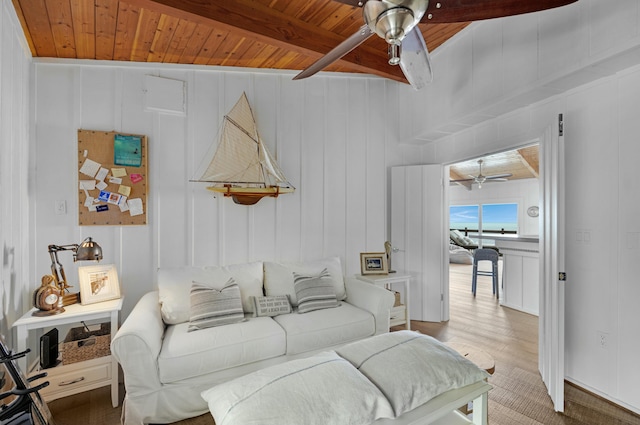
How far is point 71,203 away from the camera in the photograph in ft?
8.34

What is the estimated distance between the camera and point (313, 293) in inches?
108

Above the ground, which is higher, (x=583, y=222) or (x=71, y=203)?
(x=71, y=203)

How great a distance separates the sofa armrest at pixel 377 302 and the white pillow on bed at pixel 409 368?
45.3 inches

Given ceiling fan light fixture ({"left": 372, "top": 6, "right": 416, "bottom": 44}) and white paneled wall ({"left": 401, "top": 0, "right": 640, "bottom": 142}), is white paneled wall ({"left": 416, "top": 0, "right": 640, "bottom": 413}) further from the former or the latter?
ceiling fan light fixture ({"left": 372, "top": 6, "right": 416, "bottom": 44})

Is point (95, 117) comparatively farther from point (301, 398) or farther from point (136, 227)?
point (301, 398)

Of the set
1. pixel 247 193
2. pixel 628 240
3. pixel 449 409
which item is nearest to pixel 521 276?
pixel 628 240

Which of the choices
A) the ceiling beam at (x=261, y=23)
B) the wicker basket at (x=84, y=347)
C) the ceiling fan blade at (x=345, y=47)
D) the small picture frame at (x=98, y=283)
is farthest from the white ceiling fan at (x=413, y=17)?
the wicker basket at (x=84, y=347)

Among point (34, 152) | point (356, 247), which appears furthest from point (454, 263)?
point (34, 152)

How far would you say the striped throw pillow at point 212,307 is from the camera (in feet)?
7.44

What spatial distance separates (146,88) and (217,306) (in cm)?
201

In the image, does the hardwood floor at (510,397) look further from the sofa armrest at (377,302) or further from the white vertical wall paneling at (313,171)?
the white vertical wall paneling at (313,171)

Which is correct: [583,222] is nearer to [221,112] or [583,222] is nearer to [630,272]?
[630,272]

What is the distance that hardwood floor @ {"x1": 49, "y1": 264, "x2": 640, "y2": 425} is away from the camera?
6.46 feet

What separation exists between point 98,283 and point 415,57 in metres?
2.68
